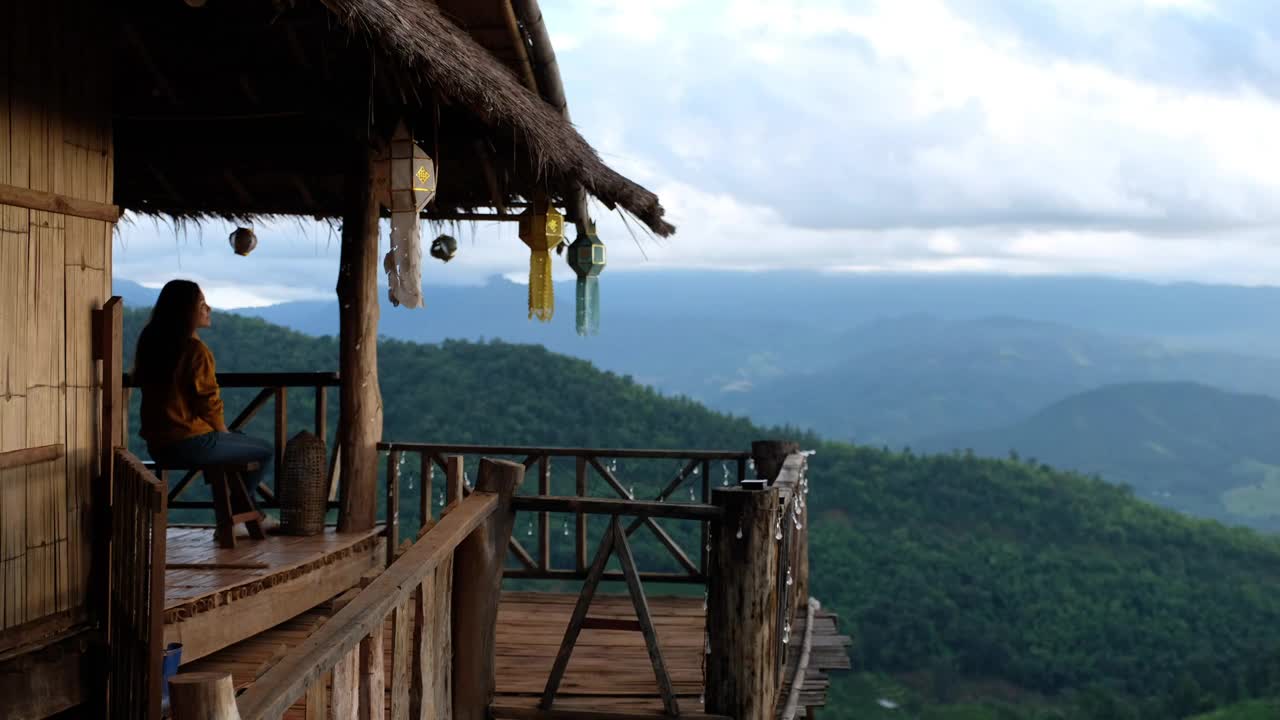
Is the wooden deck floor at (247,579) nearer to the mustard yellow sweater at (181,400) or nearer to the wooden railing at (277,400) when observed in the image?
the wooden railing at (277,400)

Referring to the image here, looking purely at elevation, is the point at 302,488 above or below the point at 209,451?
below

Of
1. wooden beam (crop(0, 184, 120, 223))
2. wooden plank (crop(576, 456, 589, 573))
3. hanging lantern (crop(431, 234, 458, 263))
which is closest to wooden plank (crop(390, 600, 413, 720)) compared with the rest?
wooden beam (crop(0, 184, 120, 223))

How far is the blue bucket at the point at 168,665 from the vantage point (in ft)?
14.2

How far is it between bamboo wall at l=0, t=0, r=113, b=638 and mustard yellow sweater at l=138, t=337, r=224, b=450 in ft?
2.79

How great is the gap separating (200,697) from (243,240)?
7.75 metres

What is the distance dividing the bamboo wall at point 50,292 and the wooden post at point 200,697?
2592 mm

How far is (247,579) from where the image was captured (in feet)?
18.3

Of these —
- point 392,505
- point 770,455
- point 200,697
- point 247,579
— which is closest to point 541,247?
point 392,505

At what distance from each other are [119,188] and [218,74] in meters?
1.80

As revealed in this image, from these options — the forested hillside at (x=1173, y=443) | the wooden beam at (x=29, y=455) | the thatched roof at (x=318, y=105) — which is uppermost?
the thatched roof at (x=318, y=105)

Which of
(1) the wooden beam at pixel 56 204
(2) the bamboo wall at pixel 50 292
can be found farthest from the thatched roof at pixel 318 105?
(1) the wooden beam at pixel 56 204

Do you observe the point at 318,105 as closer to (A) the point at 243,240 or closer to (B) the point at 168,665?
(A) the point at 243,240

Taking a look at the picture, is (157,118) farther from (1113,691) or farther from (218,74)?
(1113,691)

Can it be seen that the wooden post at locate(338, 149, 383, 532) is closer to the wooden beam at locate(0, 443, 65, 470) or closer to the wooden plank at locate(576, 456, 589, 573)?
the wooden plank at locate(576, 456, 589, 573)
